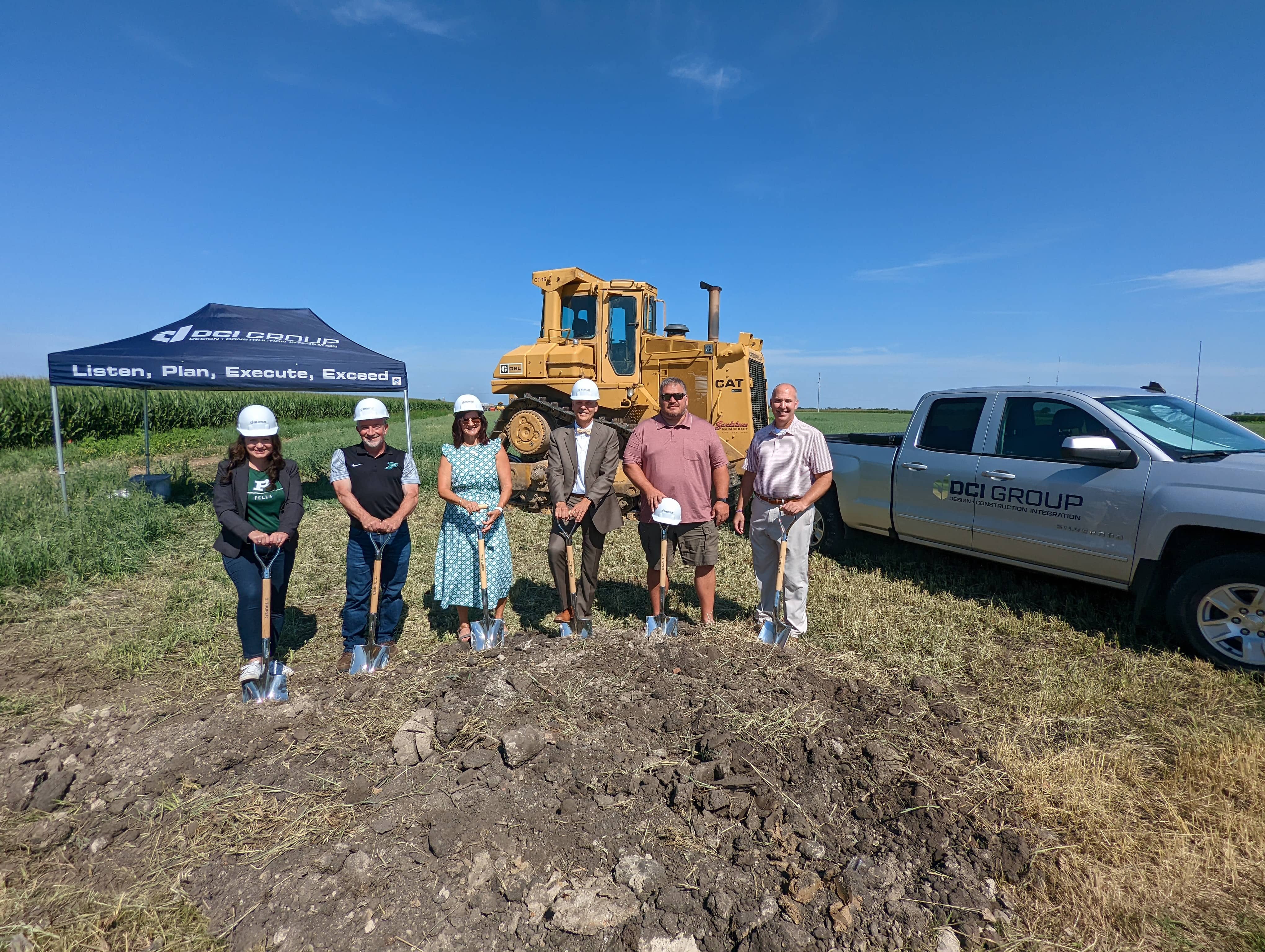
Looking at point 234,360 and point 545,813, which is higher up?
point 234,360

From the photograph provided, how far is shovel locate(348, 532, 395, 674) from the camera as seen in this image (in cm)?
413

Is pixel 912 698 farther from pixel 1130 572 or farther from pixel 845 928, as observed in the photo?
pixel 1130 572

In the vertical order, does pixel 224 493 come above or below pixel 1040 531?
above

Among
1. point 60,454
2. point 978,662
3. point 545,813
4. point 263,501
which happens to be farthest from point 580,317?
point 545,813

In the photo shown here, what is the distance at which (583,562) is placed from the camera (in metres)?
4.60

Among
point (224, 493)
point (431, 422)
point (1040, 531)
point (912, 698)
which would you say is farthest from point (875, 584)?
point (431, 422)

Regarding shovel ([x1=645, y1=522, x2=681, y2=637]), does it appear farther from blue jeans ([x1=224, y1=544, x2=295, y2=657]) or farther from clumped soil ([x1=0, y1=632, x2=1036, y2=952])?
blue jeans ([x1=224, y1=544, x2=295, y2=657])

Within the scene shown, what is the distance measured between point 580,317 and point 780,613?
6346 millimetres

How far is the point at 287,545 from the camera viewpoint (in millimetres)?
3998

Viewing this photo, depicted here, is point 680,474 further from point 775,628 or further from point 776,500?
point 775,628

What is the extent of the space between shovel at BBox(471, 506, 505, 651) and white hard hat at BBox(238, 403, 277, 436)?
141 centimetres

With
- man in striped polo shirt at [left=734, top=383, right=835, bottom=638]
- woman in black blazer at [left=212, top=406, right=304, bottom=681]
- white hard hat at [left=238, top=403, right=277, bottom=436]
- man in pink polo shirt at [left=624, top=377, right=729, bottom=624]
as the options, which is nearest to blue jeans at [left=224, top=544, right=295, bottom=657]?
woman in black blazer at [left=212, top=406, right=304, bottom=681]

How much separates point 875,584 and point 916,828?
3.53 metres

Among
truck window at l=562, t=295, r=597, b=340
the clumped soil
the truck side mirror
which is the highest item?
truck window at l=562, t=295, r=597, b=340
